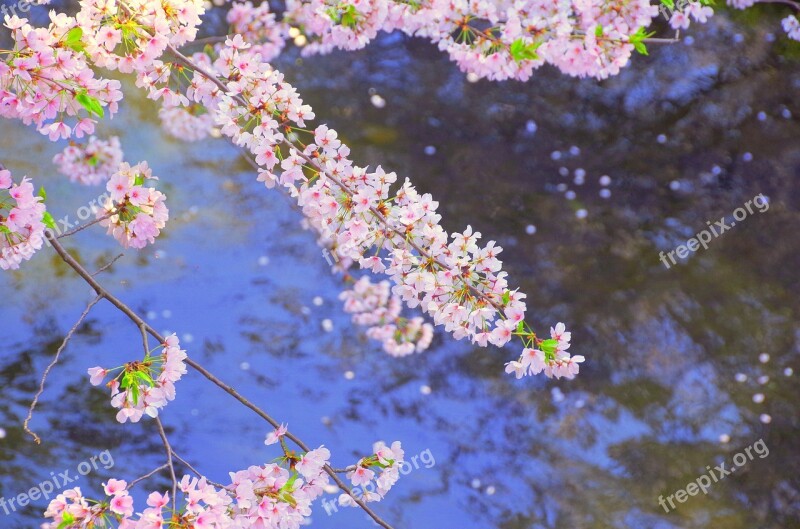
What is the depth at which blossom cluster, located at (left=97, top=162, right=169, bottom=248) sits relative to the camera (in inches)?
40.8

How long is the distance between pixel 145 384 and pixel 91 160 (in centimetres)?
129

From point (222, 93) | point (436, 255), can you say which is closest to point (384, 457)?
point (436, 255)

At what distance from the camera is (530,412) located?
2.30 metres

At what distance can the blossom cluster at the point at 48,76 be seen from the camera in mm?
973

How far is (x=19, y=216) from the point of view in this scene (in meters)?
0.93

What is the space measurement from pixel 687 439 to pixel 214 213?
171cm

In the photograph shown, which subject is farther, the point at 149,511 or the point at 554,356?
the point at 554,356

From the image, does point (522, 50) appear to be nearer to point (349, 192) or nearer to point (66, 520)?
point (349, 192)

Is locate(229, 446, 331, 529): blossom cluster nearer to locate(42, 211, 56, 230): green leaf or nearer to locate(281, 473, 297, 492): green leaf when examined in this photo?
locate(281, 473, 297, 492): green leaf
